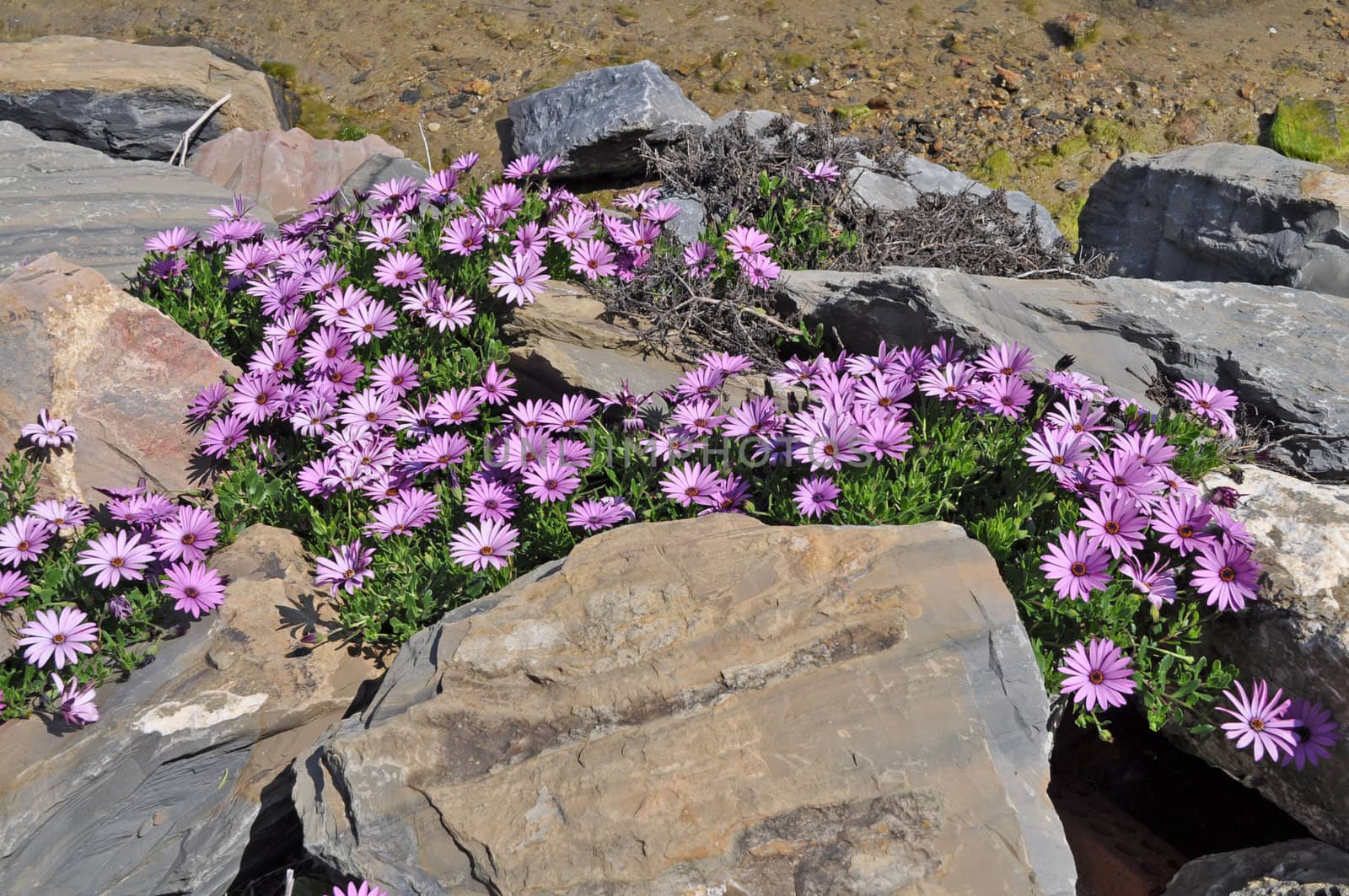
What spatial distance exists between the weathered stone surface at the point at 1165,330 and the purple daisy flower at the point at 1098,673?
1225 mm

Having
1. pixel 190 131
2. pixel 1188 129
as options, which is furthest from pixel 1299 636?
pixel 190 131

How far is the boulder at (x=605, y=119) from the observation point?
6020 millimetres

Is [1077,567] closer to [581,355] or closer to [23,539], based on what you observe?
[581,355]

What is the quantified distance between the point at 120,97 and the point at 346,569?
4.93m

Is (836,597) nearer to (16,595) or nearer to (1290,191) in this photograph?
(16,595)

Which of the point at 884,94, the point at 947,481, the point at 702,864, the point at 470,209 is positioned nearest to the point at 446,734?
the point at 702,864

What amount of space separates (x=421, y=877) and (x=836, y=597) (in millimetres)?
1240

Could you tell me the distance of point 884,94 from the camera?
23.3 ft

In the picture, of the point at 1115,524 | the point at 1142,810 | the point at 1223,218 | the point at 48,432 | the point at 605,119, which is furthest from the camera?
the point at 605,119

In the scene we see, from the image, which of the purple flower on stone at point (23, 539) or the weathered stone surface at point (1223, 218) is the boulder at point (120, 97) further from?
the weathered stone surface at point (1223, 218)

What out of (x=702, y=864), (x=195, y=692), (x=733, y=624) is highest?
(x=733, y=624)

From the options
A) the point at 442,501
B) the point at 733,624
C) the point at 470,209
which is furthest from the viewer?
the point at 470,209

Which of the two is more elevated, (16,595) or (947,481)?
(947,481)

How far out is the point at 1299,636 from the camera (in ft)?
9.93
